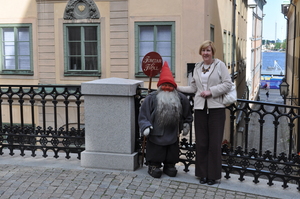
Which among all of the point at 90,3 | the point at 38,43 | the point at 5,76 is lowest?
the point at 5,76

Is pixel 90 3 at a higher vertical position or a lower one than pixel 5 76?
higher

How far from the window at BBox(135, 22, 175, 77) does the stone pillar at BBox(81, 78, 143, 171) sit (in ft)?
33.2

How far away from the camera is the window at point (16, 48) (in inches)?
698

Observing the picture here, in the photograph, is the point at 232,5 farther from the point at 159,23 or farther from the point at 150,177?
the point at 150,177

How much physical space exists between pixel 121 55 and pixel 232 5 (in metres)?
10.8

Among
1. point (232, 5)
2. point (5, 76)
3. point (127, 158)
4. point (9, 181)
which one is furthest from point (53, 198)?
point (232, 5)

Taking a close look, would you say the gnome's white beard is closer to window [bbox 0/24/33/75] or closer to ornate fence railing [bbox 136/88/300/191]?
ornate fence railing [bbox 136/88/300/191]

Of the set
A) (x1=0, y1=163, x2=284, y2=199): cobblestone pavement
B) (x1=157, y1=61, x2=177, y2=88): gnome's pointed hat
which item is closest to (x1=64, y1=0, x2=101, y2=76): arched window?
(x1=0, y1=163, x2=284, y2=199): cobblestone pavement

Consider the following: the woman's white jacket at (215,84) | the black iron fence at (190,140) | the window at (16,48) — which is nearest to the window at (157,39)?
the window at (16,48)

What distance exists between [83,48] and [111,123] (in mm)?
11234

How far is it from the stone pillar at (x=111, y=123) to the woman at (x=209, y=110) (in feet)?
3.02

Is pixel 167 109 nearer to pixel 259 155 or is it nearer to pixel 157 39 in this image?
pixel 259 155

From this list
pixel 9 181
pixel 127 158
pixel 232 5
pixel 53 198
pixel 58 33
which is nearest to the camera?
pixel 53 198

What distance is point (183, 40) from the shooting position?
16.0 metres
